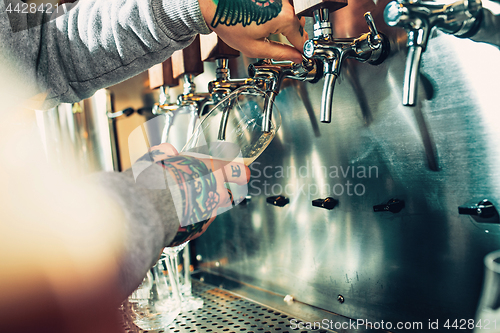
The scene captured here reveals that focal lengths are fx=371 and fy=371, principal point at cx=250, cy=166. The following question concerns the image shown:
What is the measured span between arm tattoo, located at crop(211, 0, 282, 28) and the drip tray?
0.58 m

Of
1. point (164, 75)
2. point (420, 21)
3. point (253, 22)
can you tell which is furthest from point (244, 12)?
point (164, 75)

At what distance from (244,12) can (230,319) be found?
24.8 inches

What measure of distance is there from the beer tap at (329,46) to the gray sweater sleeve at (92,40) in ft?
0.55

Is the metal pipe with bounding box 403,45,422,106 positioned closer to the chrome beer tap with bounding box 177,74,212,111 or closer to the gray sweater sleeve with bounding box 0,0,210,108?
the gray sweater sleeve with bounding box 0,0,210,108

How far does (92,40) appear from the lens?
629mm

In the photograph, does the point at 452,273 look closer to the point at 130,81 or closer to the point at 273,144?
the point at 273,144

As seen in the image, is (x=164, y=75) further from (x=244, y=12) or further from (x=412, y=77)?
(x=412, y=77)

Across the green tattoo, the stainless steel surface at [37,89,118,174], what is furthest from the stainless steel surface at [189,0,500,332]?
the stainless steel surface at [37,89,118,174]

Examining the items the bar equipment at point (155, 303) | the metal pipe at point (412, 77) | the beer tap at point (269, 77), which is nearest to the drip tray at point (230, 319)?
the bar equipment at point (155, 303)

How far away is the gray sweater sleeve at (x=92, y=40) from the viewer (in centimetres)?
57

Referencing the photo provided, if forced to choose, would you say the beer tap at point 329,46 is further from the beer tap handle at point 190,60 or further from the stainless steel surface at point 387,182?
the beer tap handle at point 190,60

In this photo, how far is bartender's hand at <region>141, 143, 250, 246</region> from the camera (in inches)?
18.8

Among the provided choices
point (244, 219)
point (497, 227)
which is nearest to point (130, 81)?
point (244, 219)

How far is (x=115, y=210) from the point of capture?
0.38 meters
